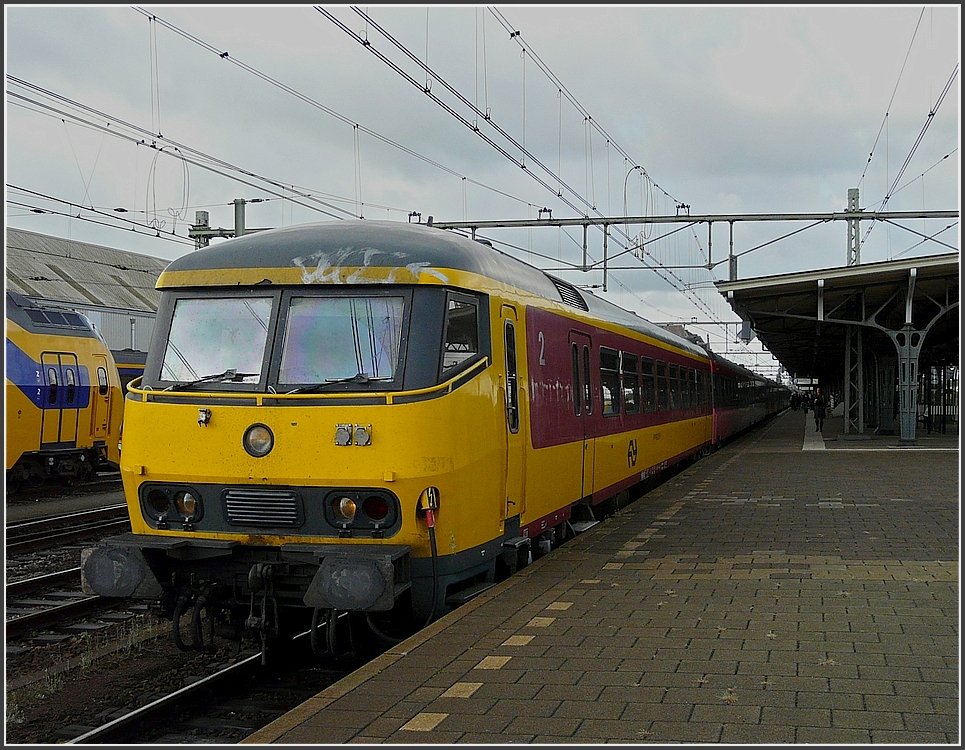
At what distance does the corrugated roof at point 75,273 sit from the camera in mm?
44344

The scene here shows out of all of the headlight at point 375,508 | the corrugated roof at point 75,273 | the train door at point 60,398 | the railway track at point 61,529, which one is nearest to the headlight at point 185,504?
the headlight at point 375,508

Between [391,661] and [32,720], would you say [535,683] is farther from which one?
[32,720]

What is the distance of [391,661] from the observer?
21.2 ft

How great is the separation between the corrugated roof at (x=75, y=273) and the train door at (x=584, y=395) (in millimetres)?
33730

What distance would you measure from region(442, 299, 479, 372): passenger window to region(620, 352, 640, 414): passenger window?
6.15 metres

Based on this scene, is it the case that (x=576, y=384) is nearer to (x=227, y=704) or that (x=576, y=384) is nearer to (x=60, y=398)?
(x=227, y=704)

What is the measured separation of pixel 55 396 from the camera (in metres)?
21.3

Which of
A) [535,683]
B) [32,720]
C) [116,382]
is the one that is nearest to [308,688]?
[32,720]

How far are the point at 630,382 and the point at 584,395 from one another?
3261 millimetres

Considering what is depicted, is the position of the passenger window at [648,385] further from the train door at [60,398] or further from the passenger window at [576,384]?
the train door at [60,398]

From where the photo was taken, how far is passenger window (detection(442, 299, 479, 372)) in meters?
7.62

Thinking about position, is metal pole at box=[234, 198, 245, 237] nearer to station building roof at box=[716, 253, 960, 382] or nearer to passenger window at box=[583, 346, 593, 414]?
station building roof at box=[716, 253, 960, 382]

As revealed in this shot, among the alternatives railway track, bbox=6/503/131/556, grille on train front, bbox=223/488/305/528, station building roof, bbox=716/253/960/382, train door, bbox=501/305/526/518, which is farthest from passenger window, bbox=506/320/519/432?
station building roof, bbox=716/253/960/382

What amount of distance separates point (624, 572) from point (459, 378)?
114 inches
